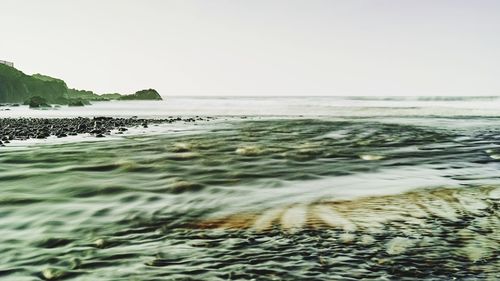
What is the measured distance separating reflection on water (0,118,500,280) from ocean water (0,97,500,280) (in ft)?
0.10

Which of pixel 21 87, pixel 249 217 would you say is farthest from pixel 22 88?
pixel 249 217

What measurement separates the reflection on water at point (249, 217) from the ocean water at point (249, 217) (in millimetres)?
32

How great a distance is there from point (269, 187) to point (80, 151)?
12211mm

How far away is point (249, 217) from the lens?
906 centimetres

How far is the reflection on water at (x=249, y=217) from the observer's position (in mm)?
6086

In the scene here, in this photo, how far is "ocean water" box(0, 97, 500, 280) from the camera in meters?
6.08

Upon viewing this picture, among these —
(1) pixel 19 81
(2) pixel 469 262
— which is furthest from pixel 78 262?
(1) pixel 19 81

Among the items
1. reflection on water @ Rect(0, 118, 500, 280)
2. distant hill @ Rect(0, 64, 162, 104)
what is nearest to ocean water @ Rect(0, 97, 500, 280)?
reflection on water @ Rect(0, 118, 500, 280)

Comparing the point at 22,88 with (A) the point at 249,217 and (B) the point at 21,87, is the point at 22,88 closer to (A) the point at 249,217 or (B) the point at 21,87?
(B) the point at 21,87

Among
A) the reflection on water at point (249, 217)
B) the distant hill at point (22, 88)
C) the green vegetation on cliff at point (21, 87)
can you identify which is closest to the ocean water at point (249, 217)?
the reflection on water at point (249, 217)

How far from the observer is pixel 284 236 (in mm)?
7523

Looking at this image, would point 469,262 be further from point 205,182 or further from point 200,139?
point 200,139

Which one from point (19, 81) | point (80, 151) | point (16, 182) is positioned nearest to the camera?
point (16, 182)

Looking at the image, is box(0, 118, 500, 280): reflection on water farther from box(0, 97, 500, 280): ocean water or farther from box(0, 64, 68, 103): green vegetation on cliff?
box(0, 64, 68, 103): green vegetation on cliff
